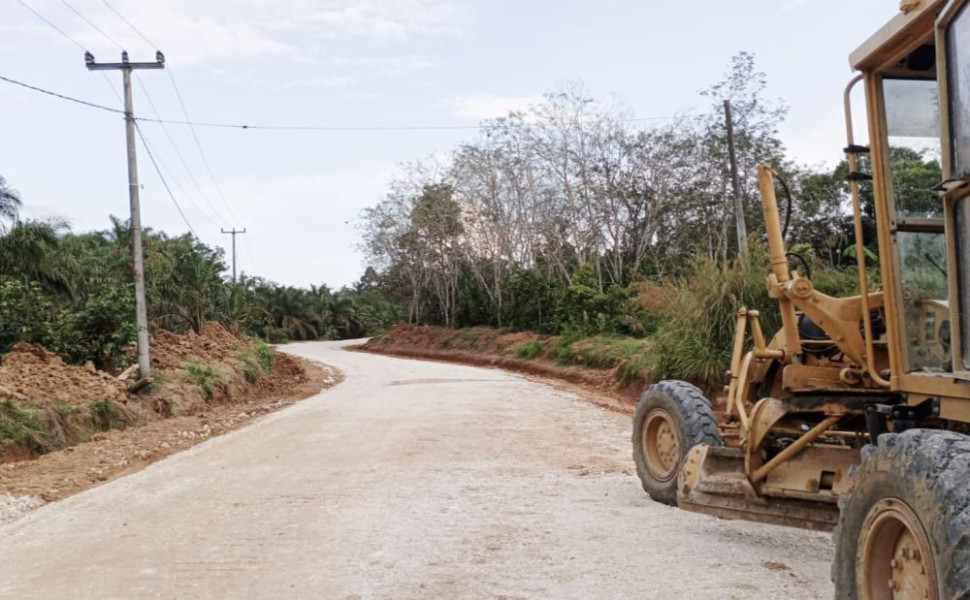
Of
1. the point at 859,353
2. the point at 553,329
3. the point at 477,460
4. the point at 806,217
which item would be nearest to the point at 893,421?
the point at 859,353

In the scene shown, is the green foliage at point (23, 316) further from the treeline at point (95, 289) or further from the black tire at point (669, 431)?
the black tire at point (669, 431)

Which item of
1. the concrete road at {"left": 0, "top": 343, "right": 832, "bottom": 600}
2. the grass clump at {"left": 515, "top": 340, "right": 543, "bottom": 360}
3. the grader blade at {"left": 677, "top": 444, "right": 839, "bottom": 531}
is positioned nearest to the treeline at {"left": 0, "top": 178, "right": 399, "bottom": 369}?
the concrete road at {"left": 0, "top": 343, "right": 832, "bottom": 600}

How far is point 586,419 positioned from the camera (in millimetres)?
14328

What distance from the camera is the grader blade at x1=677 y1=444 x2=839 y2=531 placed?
5516mm

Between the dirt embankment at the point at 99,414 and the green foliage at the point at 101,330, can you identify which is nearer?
the dirt embankment at the point at 99,414

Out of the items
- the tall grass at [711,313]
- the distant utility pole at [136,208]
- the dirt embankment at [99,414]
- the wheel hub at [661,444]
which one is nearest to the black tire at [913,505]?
the wheel hub at [661,444]

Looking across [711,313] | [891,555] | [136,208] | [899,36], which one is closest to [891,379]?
[891,555]

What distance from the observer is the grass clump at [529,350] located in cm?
3161

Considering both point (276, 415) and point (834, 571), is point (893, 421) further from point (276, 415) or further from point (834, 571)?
point (276, 415)

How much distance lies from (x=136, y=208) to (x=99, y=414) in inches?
202

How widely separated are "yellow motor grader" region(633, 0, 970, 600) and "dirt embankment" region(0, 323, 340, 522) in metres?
6.70

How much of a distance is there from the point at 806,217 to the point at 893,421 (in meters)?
22.3

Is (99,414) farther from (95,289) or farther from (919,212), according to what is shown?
(919,212)

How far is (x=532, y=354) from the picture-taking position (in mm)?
31656
